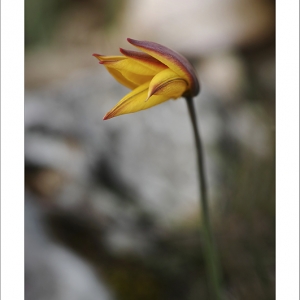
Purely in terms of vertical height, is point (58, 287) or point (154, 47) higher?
point (154, 47)

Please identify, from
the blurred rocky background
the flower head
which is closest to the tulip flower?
the flower head

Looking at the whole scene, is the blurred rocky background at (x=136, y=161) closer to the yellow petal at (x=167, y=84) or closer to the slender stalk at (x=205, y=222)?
the slender stalk at (x=205, y=222)

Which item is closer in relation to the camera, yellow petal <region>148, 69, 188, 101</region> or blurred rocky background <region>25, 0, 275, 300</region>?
yellow petal <region>148, 69, 188, 101</region>

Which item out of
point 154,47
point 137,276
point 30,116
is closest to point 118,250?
point 137,276

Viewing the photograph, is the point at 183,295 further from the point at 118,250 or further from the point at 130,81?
the point at 130,81

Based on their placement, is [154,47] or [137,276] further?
[137,276]

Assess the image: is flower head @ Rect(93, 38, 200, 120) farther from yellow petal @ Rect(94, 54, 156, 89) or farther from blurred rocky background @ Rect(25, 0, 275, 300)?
blurred rocky background @ Rect(25, 0, 275, 300)

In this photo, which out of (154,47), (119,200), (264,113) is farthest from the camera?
(119,200)
